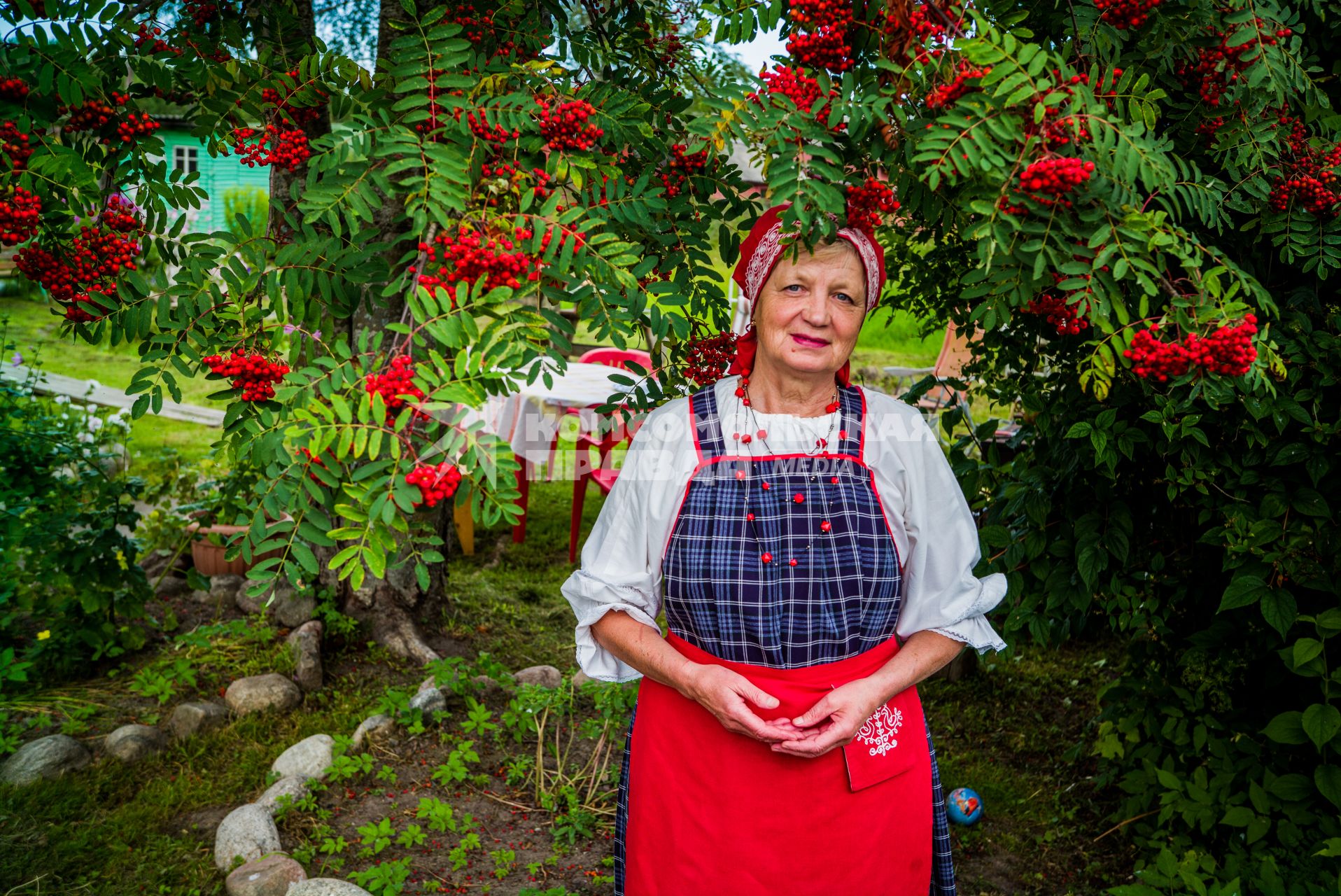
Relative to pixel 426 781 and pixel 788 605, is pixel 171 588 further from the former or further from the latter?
pixel 788 605

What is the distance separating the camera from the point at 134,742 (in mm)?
3232

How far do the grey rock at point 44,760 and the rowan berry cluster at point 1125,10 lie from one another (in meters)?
3.60

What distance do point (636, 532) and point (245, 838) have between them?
178 centimetres

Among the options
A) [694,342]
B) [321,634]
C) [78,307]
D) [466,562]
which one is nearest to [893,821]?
[694,342]

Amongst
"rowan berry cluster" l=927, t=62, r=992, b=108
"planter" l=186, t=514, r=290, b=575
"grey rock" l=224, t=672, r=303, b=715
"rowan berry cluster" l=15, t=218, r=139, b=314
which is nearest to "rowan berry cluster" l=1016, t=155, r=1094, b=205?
"rowan berry cluster" l=927, t=62, r=992, b=108

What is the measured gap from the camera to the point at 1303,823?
92.2 inches

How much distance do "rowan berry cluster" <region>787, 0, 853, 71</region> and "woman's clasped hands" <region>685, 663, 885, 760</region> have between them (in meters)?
1.13

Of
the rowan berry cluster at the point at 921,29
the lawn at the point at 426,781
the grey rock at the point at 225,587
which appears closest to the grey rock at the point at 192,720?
the lawn at the point at 426,781

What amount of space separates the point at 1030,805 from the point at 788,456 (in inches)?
83.7

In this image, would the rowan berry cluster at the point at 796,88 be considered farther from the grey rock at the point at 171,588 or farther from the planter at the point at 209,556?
the grey rock at the point at 171,588

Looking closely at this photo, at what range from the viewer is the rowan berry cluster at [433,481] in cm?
148

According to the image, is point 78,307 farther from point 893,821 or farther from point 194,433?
point 194,433

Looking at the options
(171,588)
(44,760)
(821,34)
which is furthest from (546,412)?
(821,34)

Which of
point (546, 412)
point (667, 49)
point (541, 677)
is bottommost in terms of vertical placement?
point (541, 677)
